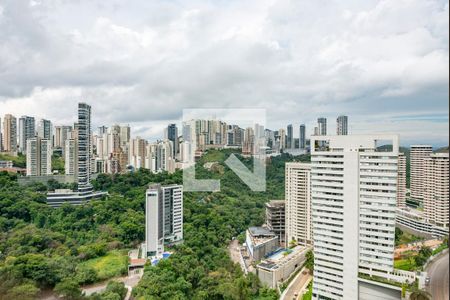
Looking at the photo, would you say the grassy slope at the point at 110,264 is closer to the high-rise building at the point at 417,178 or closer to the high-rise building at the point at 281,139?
the high-rise building at the point at 281,139

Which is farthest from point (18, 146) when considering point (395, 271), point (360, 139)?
point (395, 271)

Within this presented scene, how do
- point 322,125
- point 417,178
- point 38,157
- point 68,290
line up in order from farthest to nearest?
point 38,157
point 417,178
point 322,125
point 68,290

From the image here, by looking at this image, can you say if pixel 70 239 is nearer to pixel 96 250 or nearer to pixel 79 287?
pixel 96 250

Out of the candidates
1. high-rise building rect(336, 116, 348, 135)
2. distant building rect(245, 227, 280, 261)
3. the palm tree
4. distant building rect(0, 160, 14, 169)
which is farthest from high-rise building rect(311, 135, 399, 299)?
distant building rect(0, 160, 14, 169)

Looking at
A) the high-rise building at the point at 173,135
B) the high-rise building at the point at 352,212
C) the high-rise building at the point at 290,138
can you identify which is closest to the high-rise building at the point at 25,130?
the high-rise building at the point at 173,135

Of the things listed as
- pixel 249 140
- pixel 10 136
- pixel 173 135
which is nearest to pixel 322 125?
pixel 249 140

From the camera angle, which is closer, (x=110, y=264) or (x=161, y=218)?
(x=110, y=264)

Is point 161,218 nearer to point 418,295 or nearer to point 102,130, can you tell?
point 102,130
